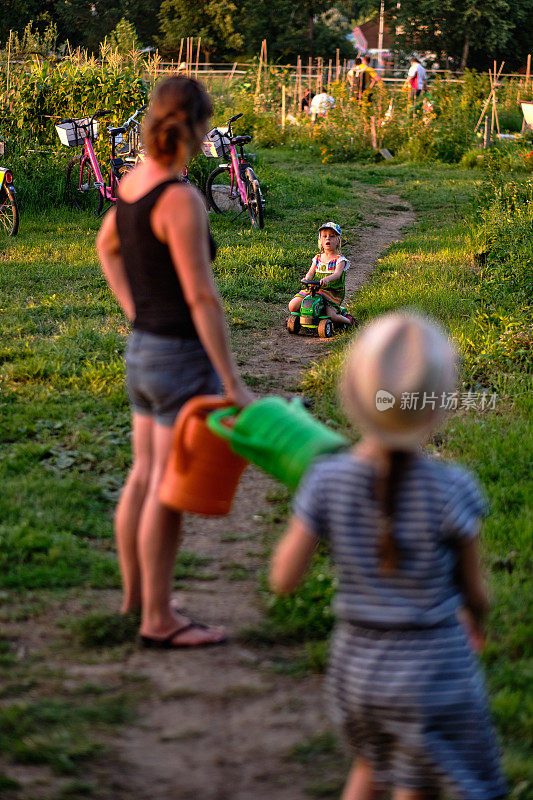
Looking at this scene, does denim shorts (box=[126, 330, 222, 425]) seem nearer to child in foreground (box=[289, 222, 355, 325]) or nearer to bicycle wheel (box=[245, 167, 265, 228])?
child in foreground (box=[289, 222, 355, 325])

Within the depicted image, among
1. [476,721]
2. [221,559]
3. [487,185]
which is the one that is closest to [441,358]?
[476,721]

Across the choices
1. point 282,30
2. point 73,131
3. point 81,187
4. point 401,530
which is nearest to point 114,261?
point 401,530

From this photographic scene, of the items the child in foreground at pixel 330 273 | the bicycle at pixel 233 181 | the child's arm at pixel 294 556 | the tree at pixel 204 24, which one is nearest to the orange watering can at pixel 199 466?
the child's arm at pixel 294 556

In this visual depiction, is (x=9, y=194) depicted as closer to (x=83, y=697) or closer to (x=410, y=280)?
(x=410, y=280)

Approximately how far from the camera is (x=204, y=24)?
55.6 m

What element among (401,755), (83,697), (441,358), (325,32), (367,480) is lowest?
(83,697)

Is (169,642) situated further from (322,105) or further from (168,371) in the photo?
(322,105)

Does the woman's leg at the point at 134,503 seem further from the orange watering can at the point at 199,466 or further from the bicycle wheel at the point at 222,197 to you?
the bicycle wheel at the point at 222,197

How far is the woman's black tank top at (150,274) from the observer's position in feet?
10.1

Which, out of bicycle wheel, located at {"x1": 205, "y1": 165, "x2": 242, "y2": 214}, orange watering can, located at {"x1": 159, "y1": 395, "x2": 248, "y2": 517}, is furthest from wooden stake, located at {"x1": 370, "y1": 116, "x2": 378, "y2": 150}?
orange watering can, located at {"x1": 159, "y1": 395, "x2": 248, "y2": 517}

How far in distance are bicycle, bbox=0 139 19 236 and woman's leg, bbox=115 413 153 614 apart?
8.13 m

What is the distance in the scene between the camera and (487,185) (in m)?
13.8

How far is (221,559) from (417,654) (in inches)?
88.3

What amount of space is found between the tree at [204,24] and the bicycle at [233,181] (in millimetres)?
45071
